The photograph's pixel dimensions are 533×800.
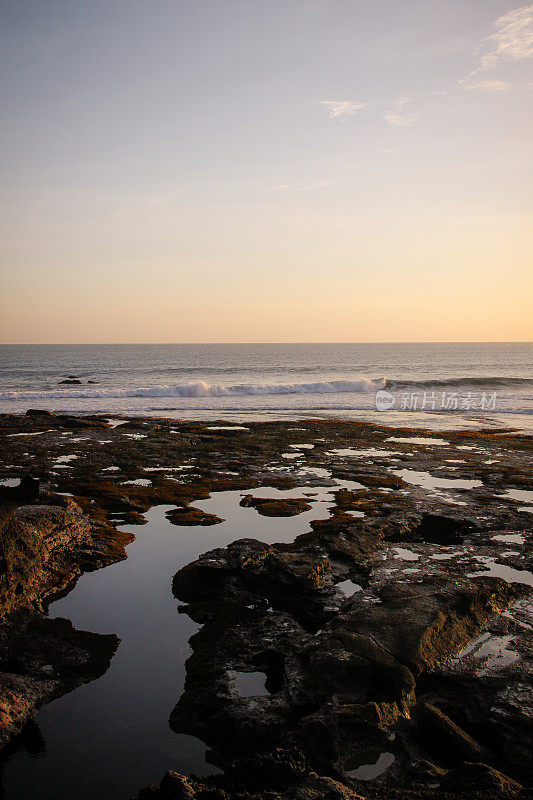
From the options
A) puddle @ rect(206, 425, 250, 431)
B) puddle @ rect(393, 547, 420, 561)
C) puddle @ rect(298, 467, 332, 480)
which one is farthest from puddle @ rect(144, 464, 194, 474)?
puddle @ rect(393, 547, 420, 561)

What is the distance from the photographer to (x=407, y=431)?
2561 cm

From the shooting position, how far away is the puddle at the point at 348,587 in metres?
7.67

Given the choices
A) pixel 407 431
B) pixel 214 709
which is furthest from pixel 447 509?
pixel 407 431

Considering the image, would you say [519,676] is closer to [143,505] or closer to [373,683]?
[373,683]

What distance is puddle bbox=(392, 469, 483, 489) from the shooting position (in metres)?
→ 14.8

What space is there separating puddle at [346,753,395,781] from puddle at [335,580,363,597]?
10.2 feet

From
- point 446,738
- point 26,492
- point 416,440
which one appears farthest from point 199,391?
point 446,738

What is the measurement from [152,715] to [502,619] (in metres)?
4.49

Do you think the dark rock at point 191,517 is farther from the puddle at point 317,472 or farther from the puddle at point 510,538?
the puddle at point 510,538

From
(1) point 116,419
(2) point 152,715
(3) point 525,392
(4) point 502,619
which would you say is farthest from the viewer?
(3) point 525,392

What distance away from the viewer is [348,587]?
311 inches


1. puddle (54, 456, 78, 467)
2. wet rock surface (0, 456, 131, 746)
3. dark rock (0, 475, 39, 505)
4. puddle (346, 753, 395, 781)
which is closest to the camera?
puddle (346, 753, 395, 781)

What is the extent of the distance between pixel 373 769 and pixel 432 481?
11846 mm

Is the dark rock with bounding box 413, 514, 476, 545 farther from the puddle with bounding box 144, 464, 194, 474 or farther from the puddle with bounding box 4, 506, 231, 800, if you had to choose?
the puddle with bounding box 144, 464, 194, 474
